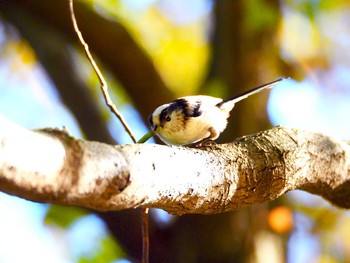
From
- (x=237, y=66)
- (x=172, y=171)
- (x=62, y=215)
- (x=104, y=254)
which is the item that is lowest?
(x=104, y=254)

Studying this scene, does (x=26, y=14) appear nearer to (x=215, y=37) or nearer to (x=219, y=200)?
(x=215, y=37)

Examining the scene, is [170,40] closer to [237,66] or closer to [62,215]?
[237,66]

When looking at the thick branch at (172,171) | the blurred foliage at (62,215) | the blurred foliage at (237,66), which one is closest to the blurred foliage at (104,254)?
the blurred foliage at (237,66)

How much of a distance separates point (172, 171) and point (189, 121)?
1.21 meters

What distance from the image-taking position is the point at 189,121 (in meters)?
2.67

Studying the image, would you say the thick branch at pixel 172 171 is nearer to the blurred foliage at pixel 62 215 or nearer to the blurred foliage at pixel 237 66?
the blurred foliage at pixel 237 66

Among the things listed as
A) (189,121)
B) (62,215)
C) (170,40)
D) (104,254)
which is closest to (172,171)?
(189,121)

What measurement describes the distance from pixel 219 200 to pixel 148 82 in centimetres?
260

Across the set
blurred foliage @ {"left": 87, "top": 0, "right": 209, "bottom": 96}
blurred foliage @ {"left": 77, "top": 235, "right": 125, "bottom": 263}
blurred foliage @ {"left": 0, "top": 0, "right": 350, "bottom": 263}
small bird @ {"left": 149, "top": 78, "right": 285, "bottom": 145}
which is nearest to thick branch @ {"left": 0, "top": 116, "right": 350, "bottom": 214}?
small bird @ {"left": 149, "top": 78, "right": 285, "bottom": 145}

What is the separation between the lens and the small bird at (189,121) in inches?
105

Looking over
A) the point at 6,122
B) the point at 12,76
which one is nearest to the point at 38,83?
the point at 12,76

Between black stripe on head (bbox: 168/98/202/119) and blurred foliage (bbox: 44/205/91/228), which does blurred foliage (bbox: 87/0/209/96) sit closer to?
blurred foliage (bbox: 44/205/91/228)

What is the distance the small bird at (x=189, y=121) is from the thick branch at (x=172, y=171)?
2.07 feet

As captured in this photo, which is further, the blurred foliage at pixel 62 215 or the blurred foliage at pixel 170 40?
the blurred foliage at pixel 170 40
